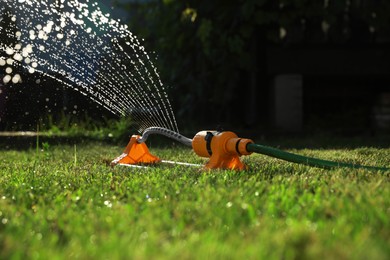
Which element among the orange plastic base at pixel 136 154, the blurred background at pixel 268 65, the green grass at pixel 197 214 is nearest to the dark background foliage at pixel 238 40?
the blurred background at pixel 268 65

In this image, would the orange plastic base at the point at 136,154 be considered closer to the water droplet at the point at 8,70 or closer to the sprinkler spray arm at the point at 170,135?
the sprinkler spray arm at the point at 170,135

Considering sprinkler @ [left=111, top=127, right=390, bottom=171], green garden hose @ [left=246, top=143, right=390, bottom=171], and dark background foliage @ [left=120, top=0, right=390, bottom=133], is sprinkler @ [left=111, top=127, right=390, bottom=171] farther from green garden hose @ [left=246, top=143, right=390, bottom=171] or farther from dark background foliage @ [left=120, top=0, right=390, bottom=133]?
dark background foliage @ [left=120, top=0, right=390, bottom=133]

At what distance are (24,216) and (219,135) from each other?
5.74ft

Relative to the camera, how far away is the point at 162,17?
31.5ft

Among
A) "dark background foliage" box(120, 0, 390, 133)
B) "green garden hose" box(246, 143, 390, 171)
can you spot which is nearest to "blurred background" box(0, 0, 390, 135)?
"dark background foliage" box(120, 0, 390, 133)

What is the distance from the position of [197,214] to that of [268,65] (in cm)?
709

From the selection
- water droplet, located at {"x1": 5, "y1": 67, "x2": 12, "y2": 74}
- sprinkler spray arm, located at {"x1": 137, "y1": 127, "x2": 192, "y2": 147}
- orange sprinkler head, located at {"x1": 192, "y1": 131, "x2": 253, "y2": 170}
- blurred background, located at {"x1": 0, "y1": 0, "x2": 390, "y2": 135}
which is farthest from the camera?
blurred background, located at {"x1": 0, "y1": 0, "x2": 390, "y2": 135}

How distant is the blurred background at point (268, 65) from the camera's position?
8.67 meters

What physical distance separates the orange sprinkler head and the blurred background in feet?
14.3

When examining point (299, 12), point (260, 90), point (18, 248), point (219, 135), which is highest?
point (299, 12)

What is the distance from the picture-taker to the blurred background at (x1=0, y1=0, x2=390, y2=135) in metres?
8.67

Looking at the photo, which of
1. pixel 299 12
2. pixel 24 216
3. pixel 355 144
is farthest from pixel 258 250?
pixel 299 12

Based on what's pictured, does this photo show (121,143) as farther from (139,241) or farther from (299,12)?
(139,241)

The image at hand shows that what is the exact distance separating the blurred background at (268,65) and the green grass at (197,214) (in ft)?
16.5
